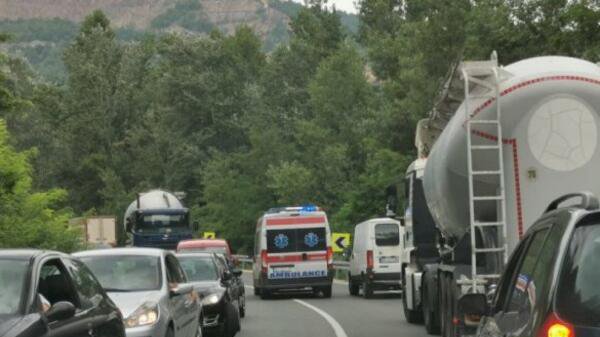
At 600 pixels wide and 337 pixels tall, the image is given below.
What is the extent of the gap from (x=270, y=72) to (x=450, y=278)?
81.1 metres

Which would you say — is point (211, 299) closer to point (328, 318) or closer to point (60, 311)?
point (328, 318)

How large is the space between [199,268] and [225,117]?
7894 centimetres

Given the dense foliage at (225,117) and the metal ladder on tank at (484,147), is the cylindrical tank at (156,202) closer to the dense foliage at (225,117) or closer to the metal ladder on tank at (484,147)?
the dense foliage at (225,117)

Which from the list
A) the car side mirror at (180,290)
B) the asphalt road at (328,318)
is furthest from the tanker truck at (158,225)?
the car side mirror at (180,290)

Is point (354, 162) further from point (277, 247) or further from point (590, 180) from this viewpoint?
point (590, 180)

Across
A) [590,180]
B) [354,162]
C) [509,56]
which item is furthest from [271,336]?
[354,162]

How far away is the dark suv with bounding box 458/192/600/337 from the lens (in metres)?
5.78

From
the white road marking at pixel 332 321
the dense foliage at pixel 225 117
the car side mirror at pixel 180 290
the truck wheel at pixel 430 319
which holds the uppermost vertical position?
the dense foliage at pixel 225 117

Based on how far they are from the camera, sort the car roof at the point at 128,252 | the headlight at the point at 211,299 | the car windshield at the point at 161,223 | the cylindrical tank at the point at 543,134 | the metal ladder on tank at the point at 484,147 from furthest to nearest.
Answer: the car windshield at the point at 161,223, the headlight at the point at 211,299, the car roof at the point at 128,252, the metal ladder on tank at the point at 484,147, the cylindrical tank at the point at 543,134

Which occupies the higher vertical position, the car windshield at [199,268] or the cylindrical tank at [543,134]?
the cylindrical tank at [543,134]

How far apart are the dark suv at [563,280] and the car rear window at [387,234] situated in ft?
96.3

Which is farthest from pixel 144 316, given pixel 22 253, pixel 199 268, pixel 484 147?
pixel 199 268

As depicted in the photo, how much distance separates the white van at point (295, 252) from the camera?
124 feet

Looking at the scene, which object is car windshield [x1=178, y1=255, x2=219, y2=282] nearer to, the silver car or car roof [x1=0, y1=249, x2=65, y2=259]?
the silver car
